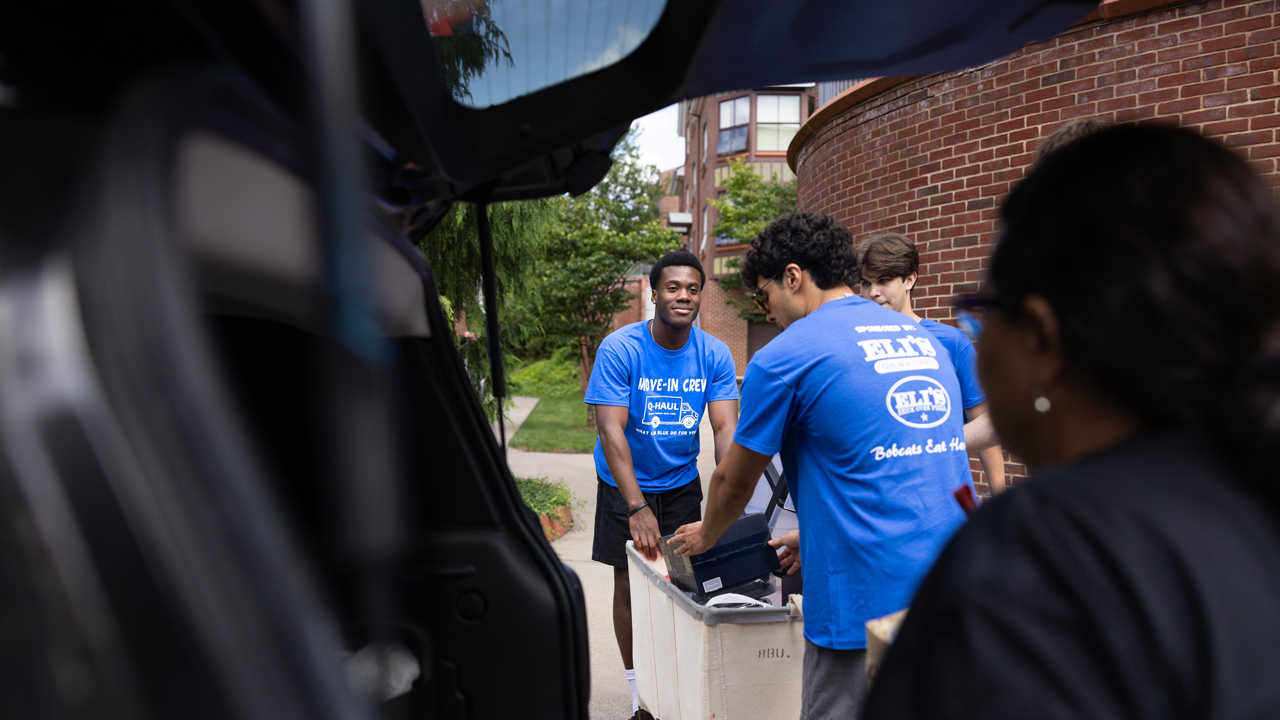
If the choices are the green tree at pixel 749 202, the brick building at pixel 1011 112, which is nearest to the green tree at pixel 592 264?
the green tree at pixel 749 202

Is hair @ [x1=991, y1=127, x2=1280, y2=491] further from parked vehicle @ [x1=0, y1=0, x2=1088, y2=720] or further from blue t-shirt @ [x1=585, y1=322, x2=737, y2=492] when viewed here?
blue t-shirt @ [x1=585, y1=322, x2=737, y2=492]

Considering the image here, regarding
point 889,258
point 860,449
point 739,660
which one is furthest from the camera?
point 889,258

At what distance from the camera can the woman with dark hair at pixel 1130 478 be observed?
688mm

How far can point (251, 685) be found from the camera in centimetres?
61

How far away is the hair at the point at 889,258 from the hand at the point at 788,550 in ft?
3.88

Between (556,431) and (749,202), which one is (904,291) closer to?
(556,431)

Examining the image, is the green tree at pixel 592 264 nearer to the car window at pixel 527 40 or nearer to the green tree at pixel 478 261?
the green tree at pixel 478 261

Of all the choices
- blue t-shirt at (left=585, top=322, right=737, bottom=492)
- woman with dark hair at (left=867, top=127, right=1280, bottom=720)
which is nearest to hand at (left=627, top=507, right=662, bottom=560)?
blue t-shirt at (left=585, top=322, right=737, bottom=492)

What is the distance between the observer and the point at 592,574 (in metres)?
6.40

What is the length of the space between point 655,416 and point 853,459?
1.83m

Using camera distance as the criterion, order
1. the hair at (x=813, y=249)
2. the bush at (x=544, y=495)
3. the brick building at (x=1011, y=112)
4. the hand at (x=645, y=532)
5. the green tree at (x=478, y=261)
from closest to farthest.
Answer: the hair at (x=813, y=249) → the hand at (x=645, y=532) → the brick building at (x=1011, y=112) → the green tree at (x=478, y=261) → the bush at (x=544, y=495)

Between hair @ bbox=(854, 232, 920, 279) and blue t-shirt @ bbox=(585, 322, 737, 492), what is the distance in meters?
1.10

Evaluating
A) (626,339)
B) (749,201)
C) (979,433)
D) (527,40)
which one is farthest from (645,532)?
(749,201)

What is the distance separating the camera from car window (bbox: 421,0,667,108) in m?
1.47
